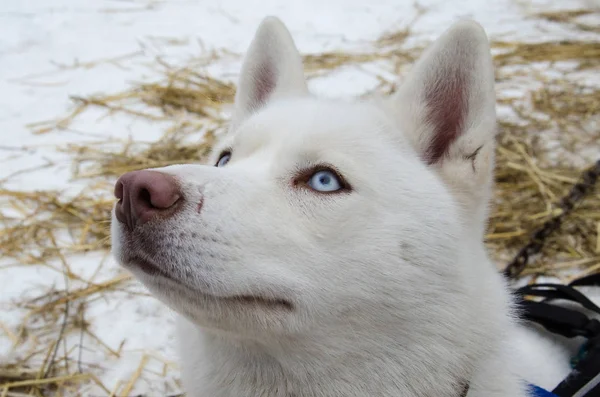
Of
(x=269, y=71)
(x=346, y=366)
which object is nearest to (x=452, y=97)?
(x=269, y=71)

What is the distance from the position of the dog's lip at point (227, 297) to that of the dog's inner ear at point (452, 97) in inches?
28.1

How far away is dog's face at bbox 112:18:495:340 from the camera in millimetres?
1185

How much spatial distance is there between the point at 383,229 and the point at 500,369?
0.61 m

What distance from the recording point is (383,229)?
4.44 feet

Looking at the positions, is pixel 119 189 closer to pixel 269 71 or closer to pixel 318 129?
pixel 318 129

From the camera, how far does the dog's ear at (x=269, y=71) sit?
1.94 metres

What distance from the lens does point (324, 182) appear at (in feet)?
4.64

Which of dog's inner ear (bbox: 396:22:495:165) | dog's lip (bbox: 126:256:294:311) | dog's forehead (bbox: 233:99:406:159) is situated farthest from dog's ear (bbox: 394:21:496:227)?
dog's lip (bbox: 126:256:294:311)

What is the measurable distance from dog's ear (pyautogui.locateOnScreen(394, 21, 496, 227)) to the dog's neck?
0.49 meters

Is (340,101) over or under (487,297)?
over

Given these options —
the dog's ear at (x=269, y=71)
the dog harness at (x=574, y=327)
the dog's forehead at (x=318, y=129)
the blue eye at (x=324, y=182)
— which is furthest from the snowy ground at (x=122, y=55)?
the dog harness at (x=574, y=327)

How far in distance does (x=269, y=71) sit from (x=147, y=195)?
1.04 meters

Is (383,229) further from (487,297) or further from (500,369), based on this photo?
(500,369)

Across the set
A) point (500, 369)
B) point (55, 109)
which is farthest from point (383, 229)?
point (55, 109)
